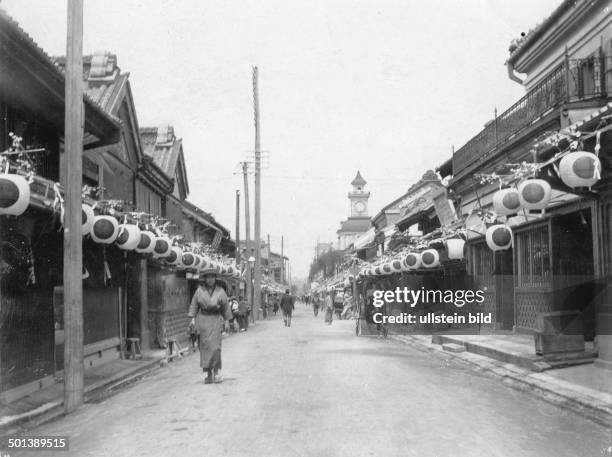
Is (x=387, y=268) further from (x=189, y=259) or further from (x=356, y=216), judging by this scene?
(x=356, y=216)

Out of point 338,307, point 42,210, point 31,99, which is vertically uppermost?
point 31,99

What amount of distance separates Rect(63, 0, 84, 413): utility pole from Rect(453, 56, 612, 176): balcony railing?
11.2 metres

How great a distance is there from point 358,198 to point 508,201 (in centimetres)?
14352

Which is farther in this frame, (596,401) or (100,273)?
(100,273)

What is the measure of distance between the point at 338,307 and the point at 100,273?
114 feet

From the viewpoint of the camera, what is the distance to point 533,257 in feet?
59.6

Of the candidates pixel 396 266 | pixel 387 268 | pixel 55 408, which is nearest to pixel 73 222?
pixel 55 408

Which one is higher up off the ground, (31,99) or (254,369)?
(31,99)

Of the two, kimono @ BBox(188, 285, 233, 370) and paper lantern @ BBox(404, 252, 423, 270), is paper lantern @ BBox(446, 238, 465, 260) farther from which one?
kimono @ BBox(188, 285, 233, 370)

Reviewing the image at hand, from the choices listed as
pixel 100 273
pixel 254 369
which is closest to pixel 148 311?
pixel 100 273

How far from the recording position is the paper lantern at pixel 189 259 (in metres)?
21.8

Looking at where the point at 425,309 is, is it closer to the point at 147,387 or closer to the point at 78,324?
the point at 147,387

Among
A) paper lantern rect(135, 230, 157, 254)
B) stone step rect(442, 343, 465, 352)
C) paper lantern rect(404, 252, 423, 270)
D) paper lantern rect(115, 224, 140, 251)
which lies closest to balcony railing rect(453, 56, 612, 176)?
paper lantern rect(404, 252, 423, 270)

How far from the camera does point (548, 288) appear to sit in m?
16.8
